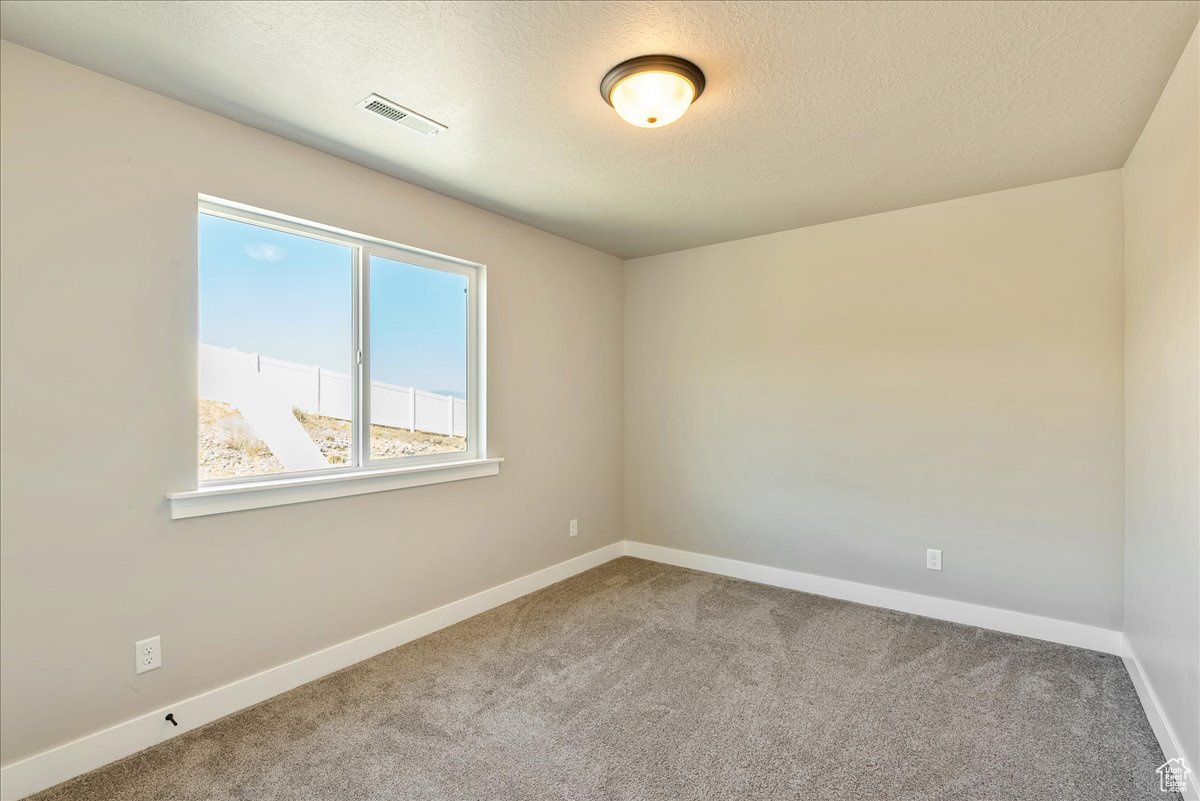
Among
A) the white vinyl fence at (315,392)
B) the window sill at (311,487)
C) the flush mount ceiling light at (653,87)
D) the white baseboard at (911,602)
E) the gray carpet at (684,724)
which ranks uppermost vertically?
the flush mount ceiling light at (653,87)

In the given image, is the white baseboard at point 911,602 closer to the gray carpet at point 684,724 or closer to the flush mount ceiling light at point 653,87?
the gray carpet at point 684,724

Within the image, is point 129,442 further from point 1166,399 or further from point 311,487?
point 1166,399

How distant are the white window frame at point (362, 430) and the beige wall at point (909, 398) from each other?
154 centimetres

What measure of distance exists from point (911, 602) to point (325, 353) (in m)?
3.49

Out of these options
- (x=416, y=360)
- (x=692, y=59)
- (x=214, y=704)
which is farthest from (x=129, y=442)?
(x=692, y=59)

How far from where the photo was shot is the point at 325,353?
2664 millimetres

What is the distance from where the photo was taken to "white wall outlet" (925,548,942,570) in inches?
125

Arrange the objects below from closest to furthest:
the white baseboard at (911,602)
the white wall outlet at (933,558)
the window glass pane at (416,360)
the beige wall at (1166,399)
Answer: the beige wall at (1166,399) → the white baseboard at (911,602) → the window glass pane at (416,360) → the white wall outlet at (933,558)

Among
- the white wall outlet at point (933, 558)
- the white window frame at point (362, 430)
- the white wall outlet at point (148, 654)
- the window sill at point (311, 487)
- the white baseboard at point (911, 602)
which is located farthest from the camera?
the white wall outlet at point (933, 558)

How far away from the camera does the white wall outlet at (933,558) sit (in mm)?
3186

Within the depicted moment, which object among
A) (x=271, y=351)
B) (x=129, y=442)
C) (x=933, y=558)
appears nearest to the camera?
(x=129, y=442)

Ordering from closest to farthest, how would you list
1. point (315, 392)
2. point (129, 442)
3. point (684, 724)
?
1. point (129, 442)
2. point (684, 724)
3. point (315, 392)

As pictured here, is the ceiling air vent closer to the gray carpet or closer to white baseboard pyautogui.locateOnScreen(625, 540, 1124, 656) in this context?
the gray carpet

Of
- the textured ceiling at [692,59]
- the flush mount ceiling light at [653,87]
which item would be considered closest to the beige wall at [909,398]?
the textured ceiling at [692,59]
